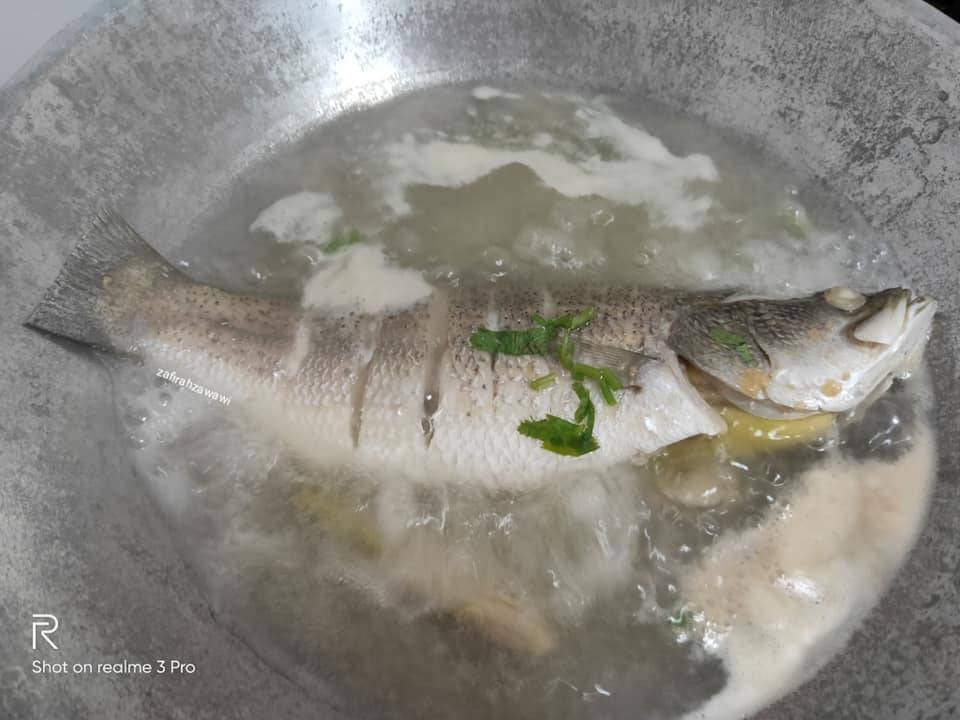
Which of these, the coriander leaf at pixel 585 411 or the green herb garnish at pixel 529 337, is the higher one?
the green herb garnish at pixel 529 337

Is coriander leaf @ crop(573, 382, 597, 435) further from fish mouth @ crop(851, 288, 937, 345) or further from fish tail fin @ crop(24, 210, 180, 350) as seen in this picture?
fish tail fin @ crop(24, 210, 180, 350)

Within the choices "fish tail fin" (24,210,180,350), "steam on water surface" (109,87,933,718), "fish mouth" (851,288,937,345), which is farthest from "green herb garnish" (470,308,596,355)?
"fish tail fin" (24,210,180,350)

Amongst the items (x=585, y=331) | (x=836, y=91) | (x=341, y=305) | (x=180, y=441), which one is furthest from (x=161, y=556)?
(x=836, y=91)

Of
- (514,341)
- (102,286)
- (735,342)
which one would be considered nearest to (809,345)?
(735,342)

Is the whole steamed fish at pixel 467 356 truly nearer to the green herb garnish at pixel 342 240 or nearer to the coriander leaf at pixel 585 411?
the coriander leaf at pixel 585 411

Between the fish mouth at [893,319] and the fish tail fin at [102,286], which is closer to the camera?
the fish mouth at [893,319]

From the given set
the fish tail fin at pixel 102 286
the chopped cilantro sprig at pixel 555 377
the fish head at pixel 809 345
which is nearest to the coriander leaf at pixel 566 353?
the chopped cilantro sprig at pixel 555 377

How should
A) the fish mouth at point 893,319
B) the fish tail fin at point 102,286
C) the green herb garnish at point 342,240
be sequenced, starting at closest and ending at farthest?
the fish mouth at point 893,319 → the fish tail fin at point 102,286 → the green herb garnish at point 342,240

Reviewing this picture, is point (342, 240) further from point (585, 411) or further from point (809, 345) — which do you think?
point (809, 345)
